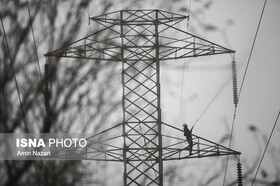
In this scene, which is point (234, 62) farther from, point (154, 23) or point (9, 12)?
point (9, 12)

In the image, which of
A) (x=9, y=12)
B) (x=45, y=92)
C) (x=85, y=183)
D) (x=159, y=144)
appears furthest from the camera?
(x=85, y=183)

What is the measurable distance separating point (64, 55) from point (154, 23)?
278cm

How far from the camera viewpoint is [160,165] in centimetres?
1105

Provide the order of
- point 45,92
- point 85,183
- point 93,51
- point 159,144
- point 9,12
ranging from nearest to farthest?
point 9,12, point 45,92, point 159,144, point 93,51, point 85,183

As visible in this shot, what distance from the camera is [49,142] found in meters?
10.5

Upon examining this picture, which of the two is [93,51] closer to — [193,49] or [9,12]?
[193,49]

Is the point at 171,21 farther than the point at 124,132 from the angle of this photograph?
Yes

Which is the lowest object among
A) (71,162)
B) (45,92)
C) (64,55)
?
(71,162)

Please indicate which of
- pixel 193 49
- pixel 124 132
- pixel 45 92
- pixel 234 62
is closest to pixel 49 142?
pixel 45 92

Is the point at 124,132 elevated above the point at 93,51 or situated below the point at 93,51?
below

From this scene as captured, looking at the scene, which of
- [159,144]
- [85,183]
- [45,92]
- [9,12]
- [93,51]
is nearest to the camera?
[9,12]

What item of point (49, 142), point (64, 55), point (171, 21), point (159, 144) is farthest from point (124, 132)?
point (171, 21)

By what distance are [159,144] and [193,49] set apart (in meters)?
2.97

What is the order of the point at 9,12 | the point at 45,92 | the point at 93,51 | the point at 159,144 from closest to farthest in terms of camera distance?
the point at 9,12 → the point at 45,92 → the point at 159,144 → the point at 93,51
